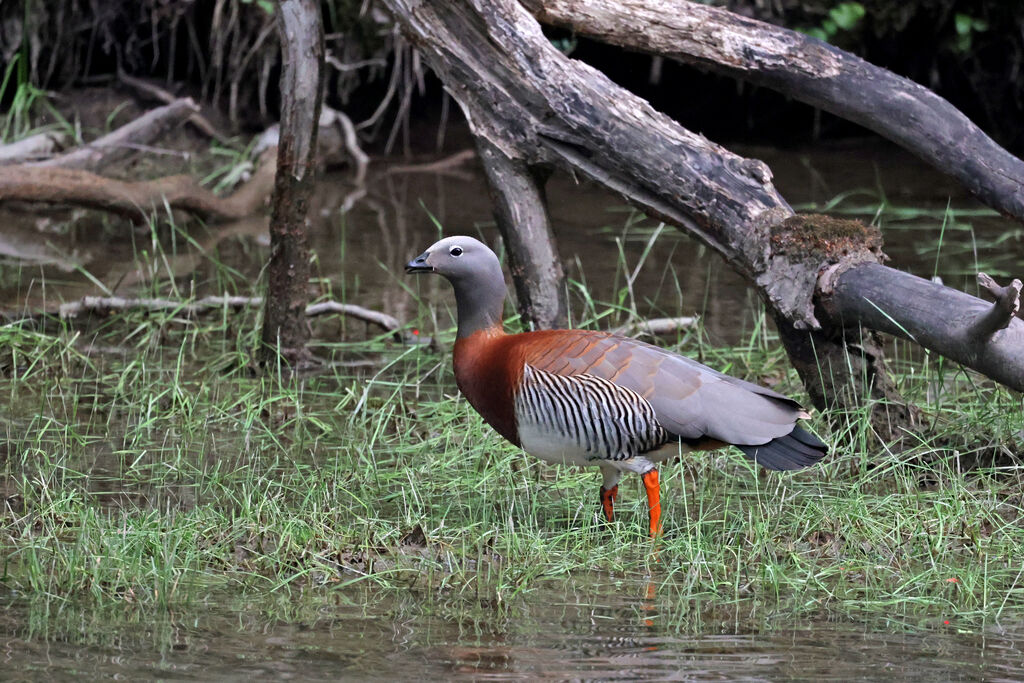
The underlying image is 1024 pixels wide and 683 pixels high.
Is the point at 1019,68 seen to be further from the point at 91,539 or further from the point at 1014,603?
the point at 91,539

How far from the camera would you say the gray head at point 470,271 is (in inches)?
171

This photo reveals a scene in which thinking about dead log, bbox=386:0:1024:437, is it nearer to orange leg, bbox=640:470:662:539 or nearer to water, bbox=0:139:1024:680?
orange leg, bbox=640:470:662:539

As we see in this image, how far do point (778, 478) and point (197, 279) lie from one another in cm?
412

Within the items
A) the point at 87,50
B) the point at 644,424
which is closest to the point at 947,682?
the point at 644,424

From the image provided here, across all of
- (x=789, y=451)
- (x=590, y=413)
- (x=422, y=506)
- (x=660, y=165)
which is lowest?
(x=422, y=506)

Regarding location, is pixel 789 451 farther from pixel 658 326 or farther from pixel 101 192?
pixel 101 192

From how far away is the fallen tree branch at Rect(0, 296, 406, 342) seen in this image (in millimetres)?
6414

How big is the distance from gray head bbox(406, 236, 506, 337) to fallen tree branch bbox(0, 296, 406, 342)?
6.66 feet

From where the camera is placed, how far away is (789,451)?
4.06m

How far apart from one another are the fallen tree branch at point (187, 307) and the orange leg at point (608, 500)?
228 cm

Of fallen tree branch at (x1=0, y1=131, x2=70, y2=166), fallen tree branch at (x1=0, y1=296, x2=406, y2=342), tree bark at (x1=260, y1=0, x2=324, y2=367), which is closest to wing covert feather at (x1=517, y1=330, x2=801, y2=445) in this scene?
tree bark at (x1=260, y1=0, x2=324, y2=367)

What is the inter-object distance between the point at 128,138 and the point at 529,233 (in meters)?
4.81

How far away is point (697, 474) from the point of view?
15.5ft

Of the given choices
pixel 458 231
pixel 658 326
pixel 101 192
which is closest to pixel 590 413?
pixel 658 326
